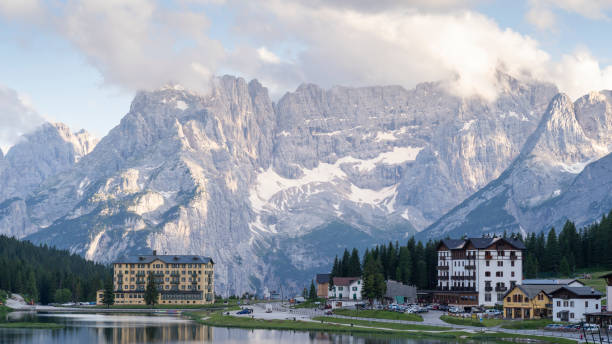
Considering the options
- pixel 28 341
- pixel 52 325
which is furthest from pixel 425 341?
pixel 52 325

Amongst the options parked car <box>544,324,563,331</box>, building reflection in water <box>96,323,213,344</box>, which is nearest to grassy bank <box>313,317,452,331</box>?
parked car <box>544,324,563,331</box>

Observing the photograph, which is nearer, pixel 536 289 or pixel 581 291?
pixel 581 291

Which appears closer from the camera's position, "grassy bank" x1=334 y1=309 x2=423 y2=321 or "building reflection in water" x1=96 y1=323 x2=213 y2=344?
"building reflection in water" x1=96 y1=323 x2=213 y2=344

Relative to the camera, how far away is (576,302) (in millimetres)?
154250

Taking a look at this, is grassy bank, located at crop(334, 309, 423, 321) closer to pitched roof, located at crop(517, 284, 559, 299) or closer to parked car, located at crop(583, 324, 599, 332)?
pitched roof, located at crop(517, 284, 559, 299)

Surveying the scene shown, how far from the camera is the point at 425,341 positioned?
146125mm

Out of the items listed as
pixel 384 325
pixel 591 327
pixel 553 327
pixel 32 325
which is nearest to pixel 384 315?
pixel 384 325

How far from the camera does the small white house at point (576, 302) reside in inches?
6068

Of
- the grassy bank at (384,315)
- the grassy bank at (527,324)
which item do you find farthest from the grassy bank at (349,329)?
the grassy bank at (527,324)

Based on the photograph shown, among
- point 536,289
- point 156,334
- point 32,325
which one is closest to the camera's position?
point 156,334

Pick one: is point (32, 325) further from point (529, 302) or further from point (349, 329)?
point (529, 302)

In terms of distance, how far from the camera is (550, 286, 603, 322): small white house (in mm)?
154125

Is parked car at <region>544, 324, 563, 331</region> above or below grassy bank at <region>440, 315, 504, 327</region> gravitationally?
above

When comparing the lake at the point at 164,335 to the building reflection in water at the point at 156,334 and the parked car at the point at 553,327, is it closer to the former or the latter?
the building reflection in water at the point at 156,334
